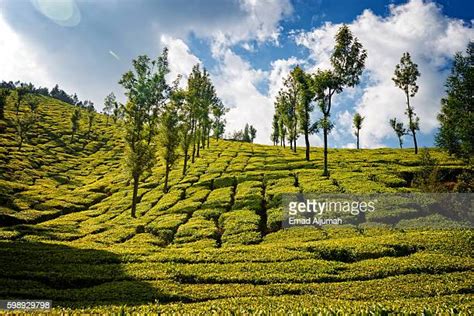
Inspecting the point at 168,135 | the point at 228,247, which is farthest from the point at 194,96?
the point at 228,247

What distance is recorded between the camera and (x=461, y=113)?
3550cm

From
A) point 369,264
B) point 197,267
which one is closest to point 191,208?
point 197,267

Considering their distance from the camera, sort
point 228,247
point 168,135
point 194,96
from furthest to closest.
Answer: point 194,96 < point 168,135 < point 228,247

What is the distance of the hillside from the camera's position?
2108cm

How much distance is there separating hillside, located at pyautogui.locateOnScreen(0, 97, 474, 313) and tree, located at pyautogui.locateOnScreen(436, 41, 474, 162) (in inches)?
305

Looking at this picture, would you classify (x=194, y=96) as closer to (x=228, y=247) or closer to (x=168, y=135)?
(x=168, y=135)

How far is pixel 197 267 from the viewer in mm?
26609

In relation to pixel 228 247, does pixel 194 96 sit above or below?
above

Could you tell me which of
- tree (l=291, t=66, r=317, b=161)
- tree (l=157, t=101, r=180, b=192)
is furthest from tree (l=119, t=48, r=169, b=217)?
tree (l=291, t=66, r=317, b=161)

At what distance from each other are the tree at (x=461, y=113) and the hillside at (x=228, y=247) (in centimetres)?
774

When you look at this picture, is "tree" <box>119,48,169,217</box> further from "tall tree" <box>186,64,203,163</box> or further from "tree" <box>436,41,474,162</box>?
"tree" <box>436,41,474,162</box>

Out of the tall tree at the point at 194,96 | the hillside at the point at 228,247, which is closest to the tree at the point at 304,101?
the hillside at the point at 228,247

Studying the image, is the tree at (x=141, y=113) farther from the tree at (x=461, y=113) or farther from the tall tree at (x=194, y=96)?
the tree at (x=461, y=113)

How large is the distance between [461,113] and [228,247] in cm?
2668
